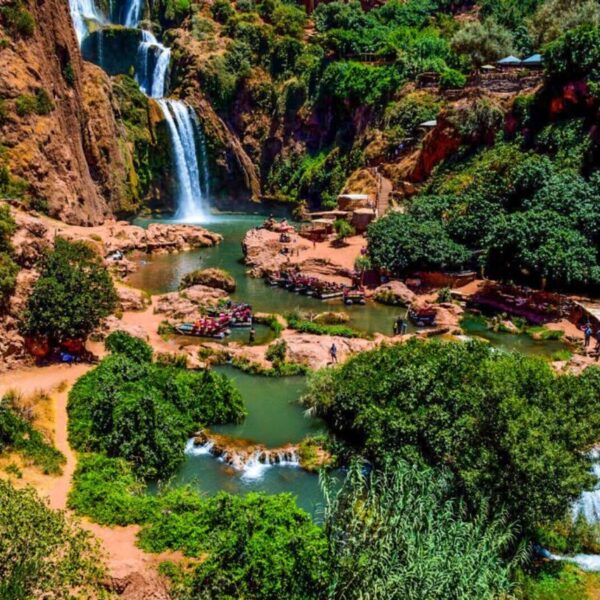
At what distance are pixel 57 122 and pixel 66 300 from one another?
2847 centimetres

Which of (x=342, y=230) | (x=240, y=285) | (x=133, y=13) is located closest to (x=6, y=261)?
(x=240, y=285)

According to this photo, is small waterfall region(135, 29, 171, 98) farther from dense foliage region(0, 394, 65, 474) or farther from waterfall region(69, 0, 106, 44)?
dense foliage region(0, 394, 65, 474)

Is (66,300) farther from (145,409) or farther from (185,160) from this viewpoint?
(185,160)

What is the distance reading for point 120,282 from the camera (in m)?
43.0

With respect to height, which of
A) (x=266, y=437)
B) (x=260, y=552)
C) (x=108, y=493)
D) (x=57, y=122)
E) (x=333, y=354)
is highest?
(x=57, y=122)

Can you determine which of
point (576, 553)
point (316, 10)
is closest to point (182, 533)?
point (576, 553)

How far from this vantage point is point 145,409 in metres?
22.4

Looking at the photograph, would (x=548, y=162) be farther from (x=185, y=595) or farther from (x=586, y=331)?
(x=185, y=595)

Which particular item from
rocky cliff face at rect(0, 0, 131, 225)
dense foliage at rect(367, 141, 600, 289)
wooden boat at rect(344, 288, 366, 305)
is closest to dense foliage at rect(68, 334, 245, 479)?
wooden boat at rect(344, 288, 366, 305)

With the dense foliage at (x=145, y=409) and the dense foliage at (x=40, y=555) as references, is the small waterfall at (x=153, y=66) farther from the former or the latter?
the dense foliage at (x=40, y=555)

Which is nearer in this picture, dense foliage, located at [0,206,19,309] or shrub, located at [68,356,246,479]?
shrub, located at [68,356,246,479]

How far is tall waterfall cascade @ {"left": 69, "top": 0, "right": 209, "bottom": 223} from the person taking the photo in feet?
237

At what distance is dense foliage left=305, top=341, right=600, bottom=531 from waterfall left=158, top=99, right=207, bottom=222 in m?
49.8

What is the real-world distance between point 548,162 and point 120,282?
27.6 metres
